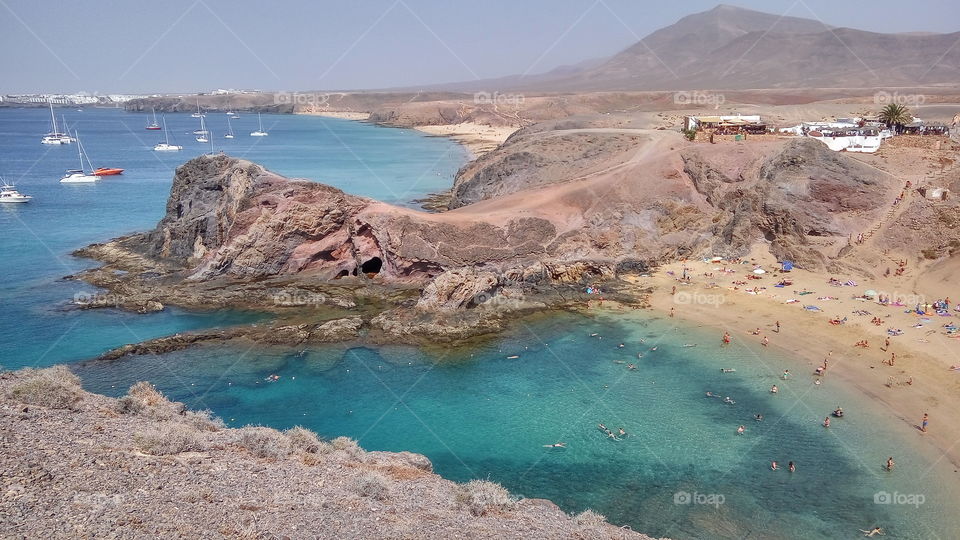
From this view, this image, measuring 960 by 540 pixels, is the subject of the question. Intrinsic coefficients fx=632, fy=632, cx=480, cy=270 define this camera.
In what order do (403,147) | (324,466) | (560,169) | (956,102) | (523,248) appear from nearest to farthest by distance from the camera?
(324,466) → (523,248) → (560,169) → (956,102) → (403,147)

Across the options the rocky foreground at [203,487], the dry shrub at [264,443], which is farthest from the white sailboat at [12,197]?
the dry shrub at [264,443]

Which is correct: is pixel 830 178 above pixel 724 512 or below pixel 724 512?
above

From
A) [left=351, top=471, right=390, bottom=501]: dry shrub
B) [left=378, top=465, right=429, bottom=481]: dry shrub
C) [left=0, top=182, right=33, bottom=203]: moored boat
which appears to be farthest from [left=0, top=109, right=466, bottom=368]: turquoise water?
[left=351, top=471, right=390, bottom=501]: dry shrub

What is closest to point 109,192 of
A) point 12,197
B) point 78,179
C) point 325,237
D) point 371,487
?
point 12,197

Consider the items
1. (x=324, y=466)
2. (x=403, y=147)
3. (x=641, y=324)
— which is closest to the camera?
(x=324, y=466)

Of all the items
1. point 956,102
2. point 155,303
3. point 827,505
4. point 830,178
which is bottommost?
point 827,505

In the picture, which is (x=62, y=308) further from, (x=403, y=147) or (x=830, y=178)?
(x=403, y=147)

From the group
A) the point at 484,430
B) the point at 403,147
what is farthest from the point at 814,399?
the point at 403,147

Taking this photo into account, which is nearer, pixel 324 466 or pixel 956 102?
pixel 324 466

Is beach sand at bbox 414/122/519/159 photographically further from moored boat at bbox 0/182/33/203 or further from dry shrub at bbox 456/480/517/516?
dry shrub at bbox 456/480/517/516
